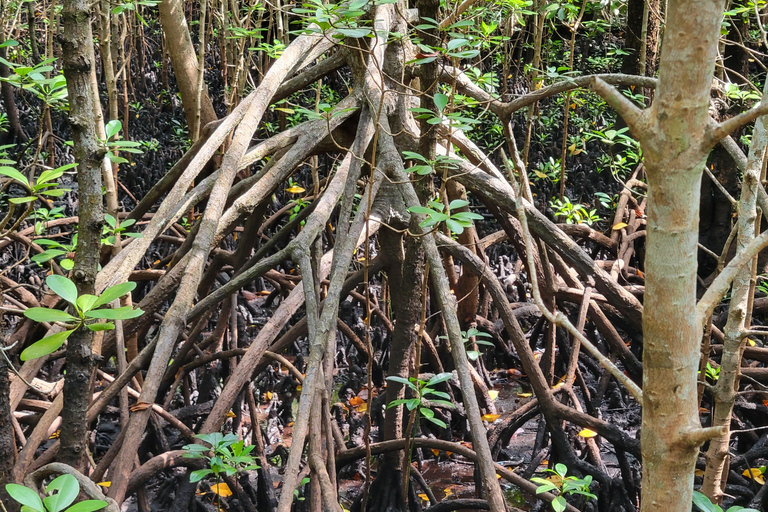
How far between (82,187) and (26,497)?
0.54 m

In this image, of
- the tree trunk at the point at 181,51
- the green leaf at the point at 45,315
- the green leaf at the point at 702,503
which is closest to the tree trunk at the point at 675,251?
the green leaf at the point at 702,503

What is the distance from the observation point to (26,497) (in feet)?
3.29

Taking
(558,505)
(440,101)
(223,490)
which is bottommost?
(223,490)

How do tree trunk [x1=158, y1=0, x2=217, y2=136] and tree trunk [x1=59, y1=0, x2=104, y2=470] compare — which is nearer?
tree trunk [x1=59, y1=0, x2=104, y2=470]

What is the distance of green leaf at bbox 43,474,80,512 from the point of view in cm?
100

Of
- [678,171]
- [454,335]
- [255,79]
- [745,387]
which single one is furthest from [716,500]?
[255,79]

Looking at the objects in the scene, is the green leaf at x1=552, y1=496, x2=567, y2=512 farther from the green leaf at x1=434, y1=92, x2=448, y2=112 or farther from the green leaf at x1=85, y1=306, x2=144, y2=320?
the green leaf at x1=85, y1=306, x2=144, y2=320

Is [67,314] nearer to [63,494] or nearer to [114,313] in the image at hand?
[114,313]

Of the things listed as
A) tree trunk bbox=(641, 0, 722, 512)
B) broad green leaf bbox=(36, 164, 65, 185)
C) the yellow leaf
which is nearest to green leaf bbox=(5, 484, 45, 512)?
broad green leaf bbox=(36, 164, 65, 185)

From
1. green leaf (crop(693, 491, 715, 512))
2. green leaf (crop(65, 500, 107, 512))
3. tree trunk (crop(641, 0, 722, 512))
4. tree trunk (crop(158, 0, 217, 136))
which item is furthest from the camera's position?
tree trunk (crop(158, 0, 217, 136))

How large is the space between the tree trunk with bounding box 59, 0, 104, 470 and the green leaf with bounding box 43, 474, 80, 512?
0.29m

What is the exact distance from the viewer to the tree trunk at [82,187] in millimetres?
1199

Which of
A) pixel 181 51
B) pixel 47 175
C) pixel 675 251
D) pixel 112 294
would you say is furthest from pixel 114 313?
pixel 181 51

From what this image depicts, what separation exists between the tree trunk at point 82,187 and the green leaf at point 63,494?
29 centimetres
